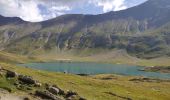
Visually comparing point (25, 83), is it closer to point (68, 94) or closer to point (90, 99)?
point (68, 94)

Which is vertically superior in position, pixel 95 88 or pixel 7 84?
pixel 7 84

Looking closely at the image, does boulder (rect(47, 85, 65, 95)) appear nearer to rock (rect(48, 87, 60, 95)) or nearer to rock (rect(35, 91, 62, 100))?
rock (rect(48, 87, 60, 95))

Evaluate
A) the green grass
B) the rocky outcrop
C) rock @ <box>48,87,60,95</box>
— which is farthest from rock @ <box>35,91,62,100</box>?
the green grass

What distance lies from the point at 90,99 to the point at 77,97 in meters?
3.66

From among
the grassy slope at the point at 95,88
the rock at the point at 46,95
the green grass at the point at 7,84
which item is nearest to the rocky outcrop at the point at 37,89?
the rock at the point at 46,95

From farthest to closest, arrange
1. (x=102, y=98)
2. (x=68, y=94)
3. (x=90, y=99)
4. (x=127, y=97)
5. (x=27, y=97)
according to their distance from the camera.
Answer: (x=127, y=97), (x=102, y=98), (x=90, y=99), (x=68, y=94), (x=27, y=97)

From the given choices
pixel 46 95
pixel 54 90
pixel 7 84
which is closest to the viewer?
pixel 46 95

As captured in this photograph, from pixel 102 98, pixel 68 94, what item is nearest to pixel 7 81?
pixel 68 94

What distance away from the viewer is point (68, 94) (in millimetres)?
43031

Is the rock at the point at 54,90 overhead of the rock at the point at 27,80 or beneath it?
beneath

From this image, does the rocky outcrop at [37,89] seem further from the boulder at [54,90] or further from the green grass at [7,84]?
the green grass at [7,84]

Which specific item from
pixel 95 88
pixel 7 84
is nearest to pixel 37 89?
pixel 7 84

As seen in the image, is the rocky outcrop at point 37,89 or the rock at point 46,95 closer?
the rock at point 46,95

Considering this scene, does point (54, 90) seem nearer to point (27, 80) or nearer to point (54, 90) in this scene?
point (54, 90)
